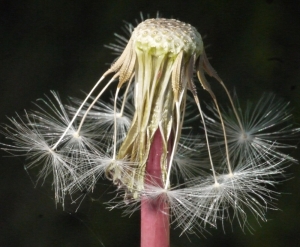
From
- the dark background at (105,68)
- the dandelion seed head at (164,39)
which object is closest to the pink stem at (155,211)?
the dandelion seed head at (164,39)

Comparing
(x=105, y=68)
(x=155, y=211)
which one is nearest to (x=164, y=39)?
(x=155, y=211)

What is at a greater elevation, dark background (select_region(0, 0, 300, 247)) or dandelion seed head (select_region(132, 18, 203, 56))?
dark background (select_region(0, 0, 300, 247))

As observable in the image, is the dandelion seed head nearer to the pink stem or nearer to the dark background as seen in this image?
the pink stem

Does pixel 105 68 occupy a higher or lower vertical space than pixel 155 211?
higher

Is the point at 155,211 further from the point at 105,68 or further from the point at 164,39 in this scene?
the point at 105,68

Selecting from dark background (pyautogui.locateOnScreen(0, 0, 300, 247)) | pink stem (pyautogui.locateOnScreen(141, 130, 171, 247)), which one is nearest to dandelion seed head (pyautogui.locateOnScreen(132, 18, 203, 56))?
pink stem (pyautogui.locateOnScreen(141, 130, 171, 247))

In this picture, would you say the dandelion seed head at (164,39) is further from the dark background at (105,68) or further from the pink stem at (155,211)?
the dark background at (105,68)

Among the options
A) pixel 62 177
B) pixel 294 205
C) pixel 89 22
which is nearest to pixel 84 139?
pixel 62 177
